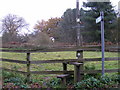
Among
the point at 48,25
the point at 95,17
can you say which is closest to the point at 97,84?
the point at 48,25

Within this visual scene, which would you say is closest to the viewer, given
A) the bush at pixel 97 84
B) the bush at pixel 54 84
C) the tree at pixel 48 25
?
the bush at pixel 97 84

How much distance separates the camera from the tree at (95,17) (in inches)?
520

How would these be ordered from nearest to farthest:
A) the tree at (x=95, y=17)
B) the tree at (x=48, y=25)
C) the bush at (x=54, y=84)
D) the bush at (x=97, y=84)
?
the bush at (x=97, y=84), the bush at (x=54, y=84), the tree at (x=95, y=17), the tree at (x=48, y=25)

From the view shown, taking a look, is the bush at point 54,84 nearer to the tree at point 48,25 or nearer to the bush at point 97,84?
the bush at point 97,84

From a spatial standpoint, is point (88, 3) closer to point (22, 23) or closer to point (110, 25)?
point (110, 25)

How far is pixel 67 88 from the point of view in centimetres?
284

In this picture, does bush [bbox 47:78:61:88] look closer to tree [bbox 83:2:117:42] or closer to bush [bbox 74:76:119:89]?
Answer: bush [bbox 74:76:119:89]

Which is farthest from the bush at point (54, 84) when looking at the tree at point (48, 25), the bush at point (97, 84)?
the tree at point (48, 25)

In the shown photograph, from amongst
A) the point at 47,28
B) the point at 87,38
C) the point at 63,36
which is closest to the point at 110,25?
the point at 87,38

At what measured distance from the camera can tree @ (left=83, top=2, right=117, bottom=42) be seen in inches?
520

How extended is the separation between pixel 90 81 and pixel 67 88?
0.48 metres

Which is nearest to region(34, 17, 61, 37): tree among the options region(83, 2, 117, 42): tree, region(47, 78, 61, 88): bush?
region(83, 2, 117, 42): tree

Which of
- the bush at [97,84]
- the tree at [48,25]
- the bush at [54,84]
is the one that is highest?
the tree at [48,25]

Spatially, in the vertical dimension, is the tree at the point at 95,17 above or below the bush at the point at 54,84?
above
